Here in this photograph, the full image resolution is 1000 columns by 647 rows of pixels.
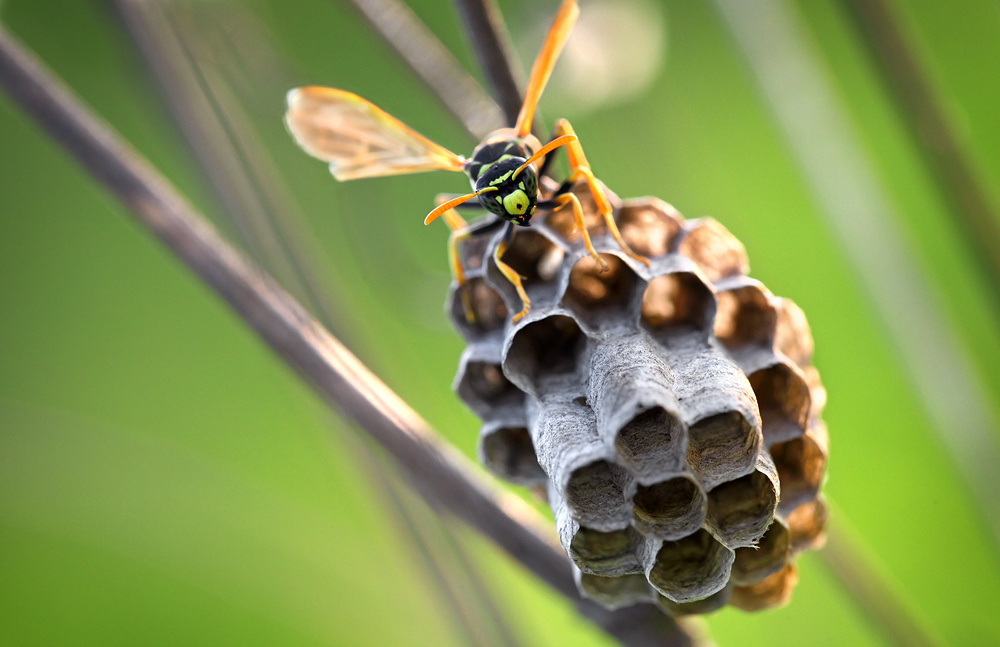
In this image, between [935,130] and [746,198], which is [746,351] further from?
[746,198]

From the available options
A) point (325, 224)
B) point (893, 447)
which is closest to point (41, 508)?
point (325, 224)

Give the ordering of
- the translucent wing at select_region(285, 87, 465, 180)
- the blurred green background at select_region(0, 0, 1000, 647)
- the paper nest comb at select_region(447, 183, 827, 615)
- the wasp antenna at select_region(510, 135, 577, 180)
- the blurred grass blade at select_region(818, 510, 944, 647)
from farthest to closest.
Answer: the blurred green background at select_region(0, 0, 1000, 647)
the blurred grass blade at select_region(818, 510, 944, 647)
the translucent wing at select_region(285, 87, 465, 180)
the wasp antenna at select_region(510, 135, 577, 180)
the paper nest comb at select_region(447, 183, 827, 615)

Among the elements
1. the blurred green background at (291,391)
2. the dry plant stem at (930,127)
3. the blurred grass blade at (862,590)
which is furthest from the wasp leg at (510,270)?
the blurred green background at (291,391)

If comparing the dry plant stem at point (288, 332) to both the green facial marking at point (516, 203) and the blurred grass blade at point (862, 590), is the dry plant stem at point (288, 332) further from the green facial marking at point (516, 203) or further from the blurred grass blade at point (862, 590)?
the blurred grass blade at point (862, 590)

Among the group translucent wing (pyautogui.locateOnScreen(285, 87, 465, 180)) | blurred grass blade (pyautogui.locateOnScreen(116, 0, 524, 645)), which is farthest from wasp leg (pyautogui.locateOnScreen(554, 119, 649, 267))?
blurred grass blade (pyautogui.locateOnScreen(116, 0, 524, 645))

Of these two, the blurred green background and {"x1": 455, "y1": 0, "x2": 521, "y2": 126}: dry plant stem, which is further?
the blurred green background

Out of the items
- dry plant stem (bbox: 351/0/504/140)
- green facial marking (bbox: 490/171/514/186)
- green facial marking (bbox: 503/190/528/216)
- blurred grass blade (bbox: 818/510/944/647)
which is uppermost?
dry plant stem (bbox: 351/0/504/140)

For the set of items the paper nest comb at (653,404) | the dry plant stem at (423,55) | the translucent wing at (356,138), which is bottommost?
the paper nest comb at (653,404)

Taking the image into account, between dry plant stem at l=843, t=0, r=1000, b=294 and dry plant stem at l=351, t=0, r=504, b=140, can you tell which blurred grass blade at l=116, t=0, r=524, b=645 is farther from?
dry plant stem at l=843, t=0, r=1000, b=294
